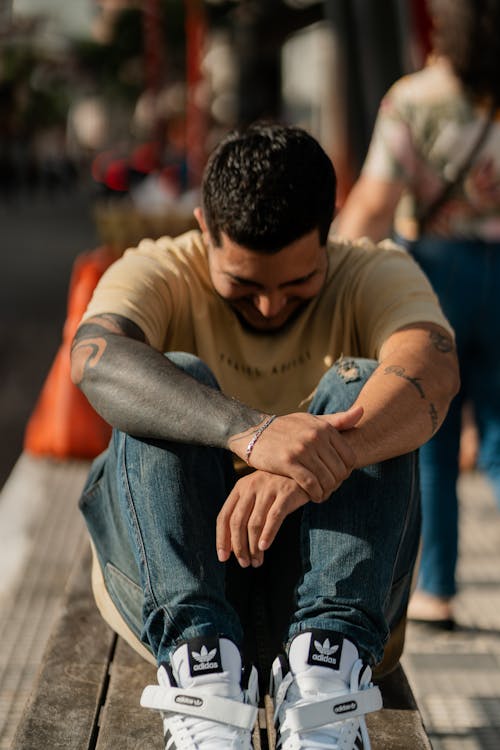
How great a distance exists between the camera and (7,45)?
47.4 m

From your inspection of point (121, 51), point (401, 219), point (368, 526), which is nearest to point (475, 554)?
point (401, 219)

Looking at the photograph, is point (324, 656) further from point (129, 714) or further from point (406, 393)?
point (406, 393)

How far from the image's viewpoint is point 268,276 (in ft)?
8.06

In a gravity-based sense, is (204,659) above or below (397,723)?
above

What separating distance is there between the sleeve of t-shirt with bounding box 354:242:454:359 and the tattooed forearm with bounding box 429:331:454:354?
1.0 inches

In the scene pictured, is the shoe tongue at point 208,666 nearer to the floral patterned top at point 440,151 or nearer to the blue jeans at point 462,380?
the blue jeans at point 462,380

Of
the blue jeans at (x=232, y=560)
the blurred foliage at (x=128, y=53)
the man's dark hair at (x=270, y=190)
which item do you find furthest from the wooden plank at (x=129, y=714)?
the blurred foliage at (x=128, y=53)

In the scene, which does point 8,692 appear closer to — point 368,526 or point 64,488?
point 368,526

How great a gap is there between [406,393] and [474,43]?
4.08 ft

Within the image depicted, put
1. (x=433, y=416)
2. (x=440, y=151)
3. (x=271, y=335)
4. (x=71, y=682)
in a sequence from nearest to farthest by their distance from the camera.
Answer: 1. (x=71, y=682)
2. (x=433, y=416)
3. (x=271, y=335)
4. (x=440, y=151)

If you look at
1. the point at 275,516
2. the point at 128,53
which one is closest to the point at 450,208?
the point at 275,516

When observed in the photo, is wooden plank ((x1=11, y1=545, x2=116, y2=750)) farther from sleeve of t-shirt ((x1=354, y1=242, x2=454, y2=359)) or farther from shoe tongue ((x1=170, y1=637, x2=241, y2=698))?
sleeve of t-shirt ((x1=354, y1=242, x2=454, y2=359))

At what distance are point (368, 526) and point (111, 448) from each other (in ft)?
1.89

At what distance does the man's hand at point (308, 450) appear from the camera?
2119 millimetres
